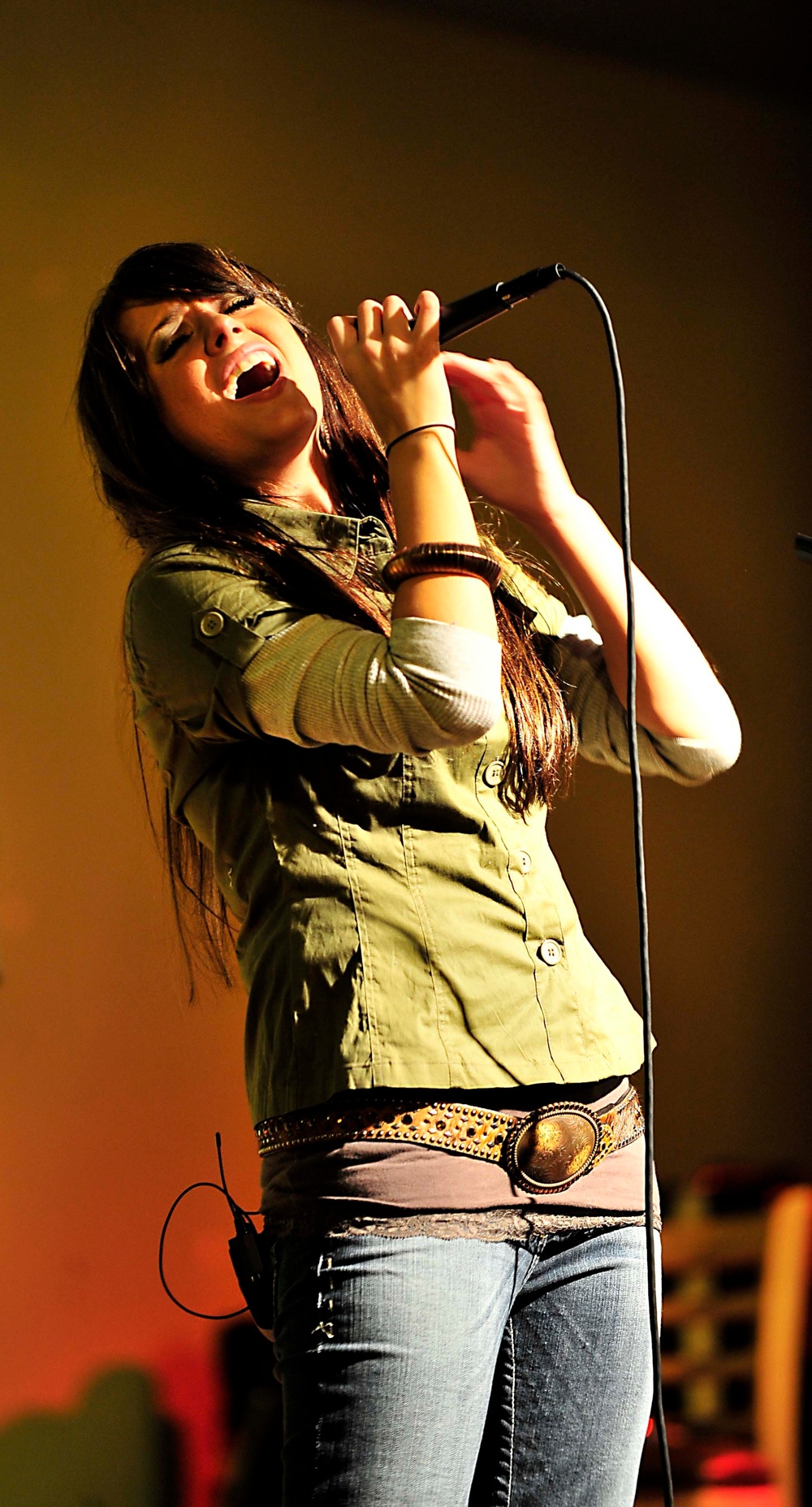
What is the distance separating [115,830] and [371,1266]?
1.30 meters

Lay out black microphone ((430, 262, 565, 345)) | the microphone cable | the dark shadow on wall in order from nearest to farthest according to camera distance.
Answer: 1. the microphone cable
2. black microphone ((430, 262, 565, 345))
3. the dark shadow on wall

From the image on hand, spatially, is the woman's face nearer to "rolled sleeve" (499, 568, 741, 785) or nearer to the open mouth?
the open mouth

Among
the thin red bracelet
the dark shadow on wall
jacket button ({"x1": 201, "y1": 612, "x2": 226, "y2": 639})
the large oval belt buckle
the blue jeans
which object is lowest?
the dark shadow on wall

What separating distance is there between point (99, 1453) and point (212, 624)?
58.8 inches

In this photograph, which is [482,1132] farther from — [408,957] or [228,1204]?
[228,1204]

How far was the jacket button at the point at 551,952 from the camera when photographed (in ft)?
2.80

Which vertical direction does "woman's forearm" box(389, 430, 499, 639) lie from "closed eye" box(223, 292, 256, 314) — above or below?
below

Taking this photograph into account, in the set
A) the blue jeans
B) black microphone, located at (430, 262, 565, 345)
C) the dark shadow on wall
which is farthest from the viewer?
the dark shadow on wall

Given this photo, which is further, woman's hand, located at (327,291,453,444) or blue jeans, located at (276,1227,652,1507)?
woman's hand, located at (327,291,453,444)


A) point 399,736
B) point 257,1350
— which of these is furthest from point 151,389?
point 257,1350

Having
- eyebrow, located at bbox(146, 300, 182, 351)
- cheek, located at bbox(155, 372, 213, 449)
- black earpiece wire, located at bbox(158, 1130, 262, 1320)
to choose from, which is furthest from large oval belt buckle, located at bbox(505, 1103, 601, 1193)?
eyebrow, located at bbox(146, 300, 182, 351)

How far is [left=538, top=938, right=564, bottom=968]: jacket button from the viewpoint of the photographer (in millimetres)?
854

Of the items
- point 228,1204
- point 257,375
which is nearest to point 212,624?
point 257,375

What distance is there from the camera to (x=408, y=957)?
80 cm
